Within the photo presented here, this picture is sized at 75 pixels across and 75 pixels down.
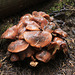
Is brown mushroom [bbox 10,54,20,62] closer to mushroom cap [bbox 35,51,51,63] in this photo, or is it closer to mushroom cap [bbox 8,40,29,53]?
mushroom cap [bbox 8,40,29,53]

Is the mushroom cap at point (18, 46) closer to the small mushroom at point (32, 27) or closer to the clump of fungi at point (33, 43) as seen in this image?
the clump of fungi at point (33, 43)

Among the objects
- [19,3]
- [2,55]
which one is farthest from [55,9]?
[2,55]

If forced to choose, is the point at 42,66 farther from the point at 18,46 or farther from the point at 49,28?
the point at 49,28

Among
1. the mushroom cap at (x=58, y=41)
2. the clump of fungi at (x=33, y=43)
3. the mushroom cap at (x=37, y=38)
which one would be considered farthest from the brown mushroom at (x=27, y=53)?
the mushroom cap at (x=58, y=41)

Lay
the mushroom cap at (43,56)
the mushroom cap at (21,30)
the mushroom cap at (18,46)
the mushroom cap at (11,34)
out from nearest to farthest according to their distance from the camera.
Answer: the mushroom cap at (18,46), the mushroom cap at (43,56), the mushroom cap at (11,34), the mushroom cap at (21,30)

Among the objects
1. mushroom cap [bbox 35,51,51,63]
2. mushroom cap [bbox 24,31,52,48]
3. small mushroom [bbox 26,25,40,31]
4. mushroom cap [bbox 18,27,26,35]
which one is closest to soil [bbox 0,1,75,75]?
mushroom cap [bbox 35,51,51,63]

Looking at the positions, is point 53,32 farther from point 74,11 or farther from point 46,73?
point 74,11
